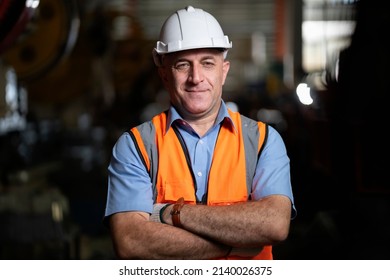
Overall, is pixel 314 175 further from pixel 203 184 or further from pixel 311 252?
pixel 203 184

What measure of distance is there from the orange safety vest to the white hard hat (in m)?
0.13

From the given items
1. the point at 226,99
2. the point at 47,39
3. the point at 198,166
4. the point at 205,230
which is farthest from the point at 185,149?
the point at 47,39

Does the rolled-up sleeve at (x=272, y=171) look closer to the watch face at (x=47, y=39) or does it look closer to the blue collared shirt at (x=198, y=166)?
the blue collared shirt at (x=198, y=166)

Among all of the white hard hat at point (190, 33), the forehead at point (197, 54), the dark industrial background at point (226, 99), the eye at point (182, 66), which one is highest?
the white hard hat at point (190, 33)

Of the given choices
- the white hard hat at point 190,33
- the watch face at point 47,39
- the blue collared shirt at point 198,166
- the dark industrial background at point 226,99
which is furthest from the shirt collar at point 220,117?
the watch face at point 47,39

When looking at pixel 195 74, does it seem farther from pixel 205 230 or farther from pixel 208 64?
pixel 205 230

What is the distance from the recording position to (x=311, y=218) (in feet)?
7.69

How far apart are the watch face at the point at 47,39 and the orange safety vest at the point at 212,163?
1863 millimetres

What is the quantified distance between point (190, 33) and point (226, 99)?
3.83 feet

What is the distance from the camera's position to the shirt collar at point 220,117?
4.02 feet

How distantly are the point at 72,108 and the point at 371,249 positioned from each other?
666cm

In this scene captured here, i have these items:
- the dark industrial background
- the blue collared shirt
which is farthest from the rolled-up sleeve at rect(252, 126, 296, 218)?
the dark industrial background

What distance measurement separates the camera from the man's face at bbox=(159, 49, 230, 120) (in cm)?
120

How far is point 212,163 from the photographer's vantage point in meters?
1.21
